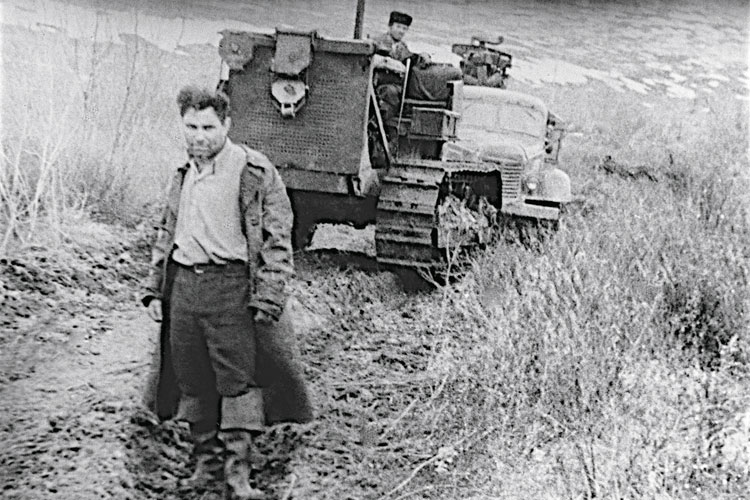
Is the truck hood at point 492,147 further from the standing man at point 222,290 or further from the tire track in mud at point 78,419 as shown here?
the standing man at point 222,290

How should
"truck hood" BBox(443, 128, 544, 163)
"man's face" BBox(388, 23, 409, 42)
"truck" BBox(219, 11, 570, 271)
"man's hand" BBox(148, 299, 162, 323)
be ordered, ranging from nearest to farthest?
"man's hand" BBox(148, 299, 162, 323), "truck" BBox(219, 11, 570, 271), "man's face" BBox(388, 23, 409, 42), "truck hood" BBox(443, 128, 544, 163)

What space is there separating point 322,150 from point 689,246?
5.85ft

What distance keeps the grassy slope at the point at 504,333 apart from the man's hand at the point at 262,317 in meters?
0.51

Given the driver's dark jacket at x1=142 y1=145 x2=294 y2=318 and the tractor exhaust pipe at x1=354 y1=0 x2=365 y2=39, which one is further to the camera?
the tractor exhaust pipe at x1=354 y1=0 x2=365 y2=39

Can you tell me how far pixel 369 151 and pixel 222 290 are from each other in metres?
2.22

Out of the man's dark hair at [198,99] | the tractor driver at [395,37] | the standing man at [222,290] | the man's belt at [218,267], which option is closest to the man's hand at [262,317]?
the standing man at [222,290]

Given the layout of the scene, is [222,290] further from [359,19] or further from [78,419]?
[359,19]

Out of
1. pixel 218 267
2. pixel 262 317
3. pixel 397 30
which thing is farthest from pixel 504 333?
pixel 397 30

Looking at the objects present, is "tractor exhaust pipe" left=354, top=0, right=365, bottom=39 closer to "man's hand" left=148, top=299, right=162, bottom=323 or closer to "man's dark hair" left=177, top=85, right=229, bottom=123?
"man's dark hair" left=177, top=85, right=229, bottom=123

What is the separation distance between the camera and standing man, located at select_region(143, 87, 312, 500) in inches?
98.4

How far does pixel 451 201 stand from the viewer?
15.8ft

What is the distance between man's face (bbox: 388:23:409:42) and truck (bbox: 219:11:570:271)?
7.1 inches

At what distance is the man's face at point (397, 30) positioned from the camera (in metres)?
4.49

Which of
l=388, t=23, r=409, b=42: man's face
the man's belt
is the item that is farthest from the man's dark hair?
l=388, t=23, r=409, b=42: man's face
